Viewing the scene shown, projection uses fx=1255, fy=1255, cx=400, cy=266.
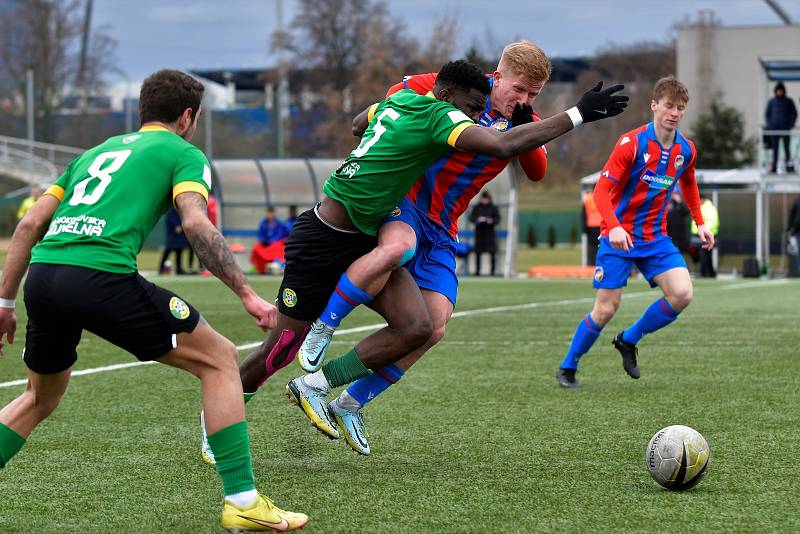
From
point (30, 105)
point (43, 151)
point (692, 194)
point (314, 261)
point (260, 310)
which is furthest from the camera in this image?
point (30, 105)

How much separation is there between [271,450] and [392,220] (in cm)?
137

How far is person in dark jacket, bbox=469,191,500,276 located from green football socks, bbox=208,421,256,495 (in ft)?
75.6

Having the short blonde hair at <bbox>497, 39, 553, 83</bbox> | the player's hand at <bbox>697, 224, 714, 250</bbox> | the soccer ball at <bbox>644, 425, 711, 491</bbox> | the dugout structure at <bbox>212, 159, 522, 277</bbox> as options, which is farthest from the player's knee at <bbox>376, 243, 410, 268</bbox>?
the dugout structure at <bbox>212, 159, 522, 277</bbox>

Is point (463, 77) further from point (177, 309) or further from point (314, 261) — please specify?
point (177, 309)

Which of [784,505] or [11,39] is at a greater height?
[11,39]

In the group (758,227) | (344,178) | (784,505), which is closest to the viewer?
(784,505)

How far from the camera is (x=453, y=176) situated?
21.8 feet

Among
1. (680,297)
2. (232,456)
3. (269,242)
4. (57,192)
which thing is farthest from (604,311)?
(269,242)

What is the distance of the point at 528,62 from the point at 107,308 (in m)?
2.68

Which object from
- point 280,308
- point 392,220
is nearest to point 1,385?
point 280,308

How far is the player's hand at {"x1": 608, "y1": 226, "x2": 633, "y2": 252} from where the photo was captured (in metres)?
8.45

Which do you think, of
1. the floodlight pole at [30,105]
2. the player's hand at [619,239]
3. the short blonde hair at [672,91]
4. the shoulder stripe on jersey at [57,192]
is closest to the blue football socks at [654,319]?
the player's hand at [619,239]

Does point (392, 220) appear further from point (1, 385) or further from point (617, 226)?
point (1, 385)

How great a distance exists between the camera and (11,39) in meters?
62.0
